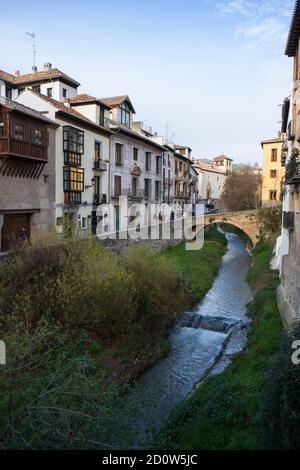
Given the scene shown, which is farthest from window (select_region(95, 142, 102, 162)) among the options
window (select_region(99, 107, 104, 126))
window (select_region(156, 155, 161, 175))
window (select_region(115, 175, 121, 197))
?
window (select_region(156, 155, 161, 175))

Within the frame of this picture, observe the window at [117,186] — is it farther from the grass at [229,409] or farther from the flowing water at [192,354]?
the grass at [229,409]

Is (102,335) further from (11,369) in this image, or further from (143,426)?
(11,369)

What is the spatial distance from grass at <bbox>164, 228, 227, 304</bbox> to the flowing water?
2.06 ft

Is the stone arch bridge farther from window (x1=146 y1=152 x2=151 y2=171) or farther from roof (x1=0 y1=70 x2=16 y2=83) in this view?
roof (x1=0 y1=70 x2=16 y2=83)

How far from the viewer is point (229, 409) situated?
8180 millimetres

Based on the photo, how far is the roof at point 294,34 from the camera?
1123cm

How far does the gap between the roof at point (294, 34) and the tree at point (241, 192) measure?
31.8 meters

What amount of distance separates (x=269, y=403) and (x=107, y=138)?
2503 cm

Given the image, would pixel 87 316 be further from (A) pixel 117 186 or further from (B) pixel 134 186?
(B) pixel 134 186

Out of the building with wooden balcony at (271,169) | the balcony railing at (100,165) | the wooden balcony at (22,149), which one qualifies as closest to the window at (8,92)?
the balcony railing at (100,165)

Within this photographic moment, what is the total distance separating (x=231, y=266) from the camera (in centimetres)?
2905

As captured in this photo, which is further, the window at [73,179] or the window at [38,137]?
the window at [73,179]

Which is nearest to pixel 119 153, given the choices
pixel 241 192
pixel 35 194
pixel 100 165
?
pixel 100 165
